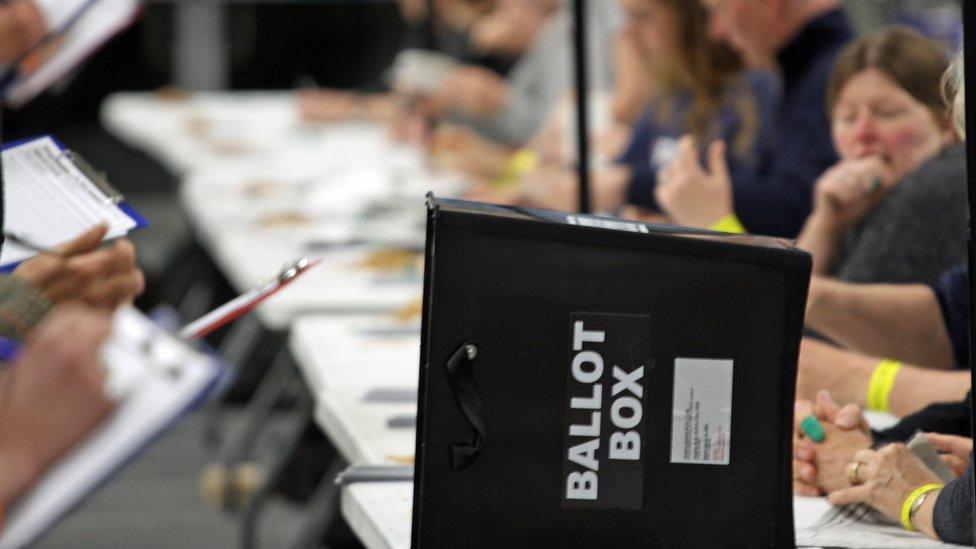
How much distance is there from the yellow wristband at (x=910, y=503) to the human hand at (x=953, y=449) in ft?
0.12

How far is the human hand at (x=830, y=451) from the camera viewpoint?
1586mm

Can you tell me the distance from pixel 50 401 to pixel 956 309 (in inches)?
47.9

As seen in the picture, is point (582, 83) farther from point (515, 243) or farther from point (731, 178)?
point (515, 243)

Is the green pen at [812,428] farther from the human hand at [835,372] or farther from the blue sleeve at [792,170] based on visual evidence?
the blue sleeve at [792,170]

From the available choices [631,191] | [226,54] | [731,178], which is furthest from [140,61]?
[731,178]

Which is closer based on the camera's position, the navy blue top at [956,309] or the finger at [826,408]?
the finger at [826,408]

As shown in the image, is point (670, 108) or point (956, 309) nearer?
point (956, 309)

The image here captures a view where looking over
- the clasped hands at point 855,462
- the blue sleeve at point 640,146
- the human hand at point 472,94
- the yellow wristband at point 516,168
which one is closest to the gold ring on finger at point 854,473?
the clasped hands at point 855,462

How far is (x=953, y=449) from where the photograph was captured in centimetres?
151

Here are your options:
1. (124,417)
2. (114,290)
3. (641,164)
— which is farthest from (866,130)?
(641,164)

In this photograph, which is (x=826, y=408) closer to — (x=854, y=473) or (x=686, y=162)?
(x=854, y=473)

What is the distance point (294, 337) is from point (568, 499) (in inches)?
51.1

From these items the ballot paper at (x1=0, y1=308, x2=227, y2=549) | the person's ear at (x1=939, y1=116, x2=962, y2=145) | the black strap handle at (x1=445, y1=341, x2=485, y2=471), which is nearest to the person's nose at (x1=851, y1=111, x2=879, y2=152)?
the person's ear at (x1=939, y1=116, x2=962, y2=145)

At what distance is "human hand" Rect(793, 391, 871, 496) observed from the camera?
1.59 metres
